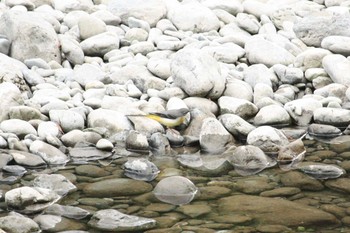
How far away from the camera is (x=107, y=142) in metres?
7.46

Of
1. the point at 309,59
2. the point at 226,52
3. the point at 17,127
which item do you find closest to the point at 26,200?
the point at 17,127

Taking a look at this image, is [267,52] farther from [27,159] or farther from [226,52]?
[27,159]

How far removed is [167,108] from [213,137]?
2.76ft

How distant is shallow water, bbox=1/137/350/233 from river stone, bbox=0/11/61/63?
2.96 metres

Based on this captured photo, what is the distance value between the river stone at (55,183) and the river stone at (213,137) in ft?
6.13

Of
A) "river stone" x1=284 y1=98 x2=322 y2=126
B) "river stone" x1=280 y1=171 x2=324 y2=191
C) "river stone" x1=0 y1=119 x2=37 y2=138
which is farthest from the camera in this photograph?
"river stone" x1=284 y1=98 x2=322 y2=126

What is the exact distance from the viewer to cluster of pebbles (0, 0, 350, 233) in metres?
5.88

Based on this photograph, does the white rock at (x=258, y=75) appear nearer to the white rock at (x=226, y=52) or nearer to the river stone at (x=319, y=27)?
the white rock at (x=226, y=52)

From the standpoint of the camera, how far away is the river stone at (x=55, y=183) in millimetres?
6246

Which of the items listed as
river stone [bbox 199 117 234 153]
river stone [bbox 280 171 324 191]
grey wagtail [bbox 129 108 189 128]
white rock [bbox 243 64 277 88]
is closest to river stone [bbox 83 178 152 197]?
river stone [bbox 280 171 324 191]

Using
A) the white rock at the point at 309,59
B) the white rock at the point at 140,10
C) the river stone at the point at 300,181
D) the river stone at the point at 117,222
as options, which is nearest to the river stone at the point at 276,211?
the river stone at the point at 300,181

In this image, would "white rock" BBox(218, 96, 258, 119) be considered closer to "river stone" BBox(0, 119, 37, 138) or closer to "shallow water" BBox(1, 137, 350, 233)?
"shallow water" BBox(1, 137, 350, 233)

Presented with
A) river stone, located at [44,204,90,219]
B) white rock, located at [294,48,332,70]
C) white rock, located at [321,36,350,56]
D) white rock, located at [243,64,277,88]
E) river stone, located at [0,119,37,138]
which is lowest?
river stone, located at [0,119,37,138]

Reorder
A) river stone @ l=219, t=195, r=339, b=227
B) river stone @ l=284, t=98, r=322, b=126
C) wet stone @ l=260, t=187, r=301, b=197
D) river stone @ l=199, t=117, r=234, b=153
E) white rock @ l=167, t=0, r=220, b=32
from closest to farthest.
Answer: river stone @ l=219, t=195, r=339, b=227, wet stone @ l=260, t=187, r=301, b=197, river stone @ l=199, t=117, r=234, b=153, river stone @ l=284, t=98, r=322, b=126, white rock @ l=167, t=0, r=220, b=32
